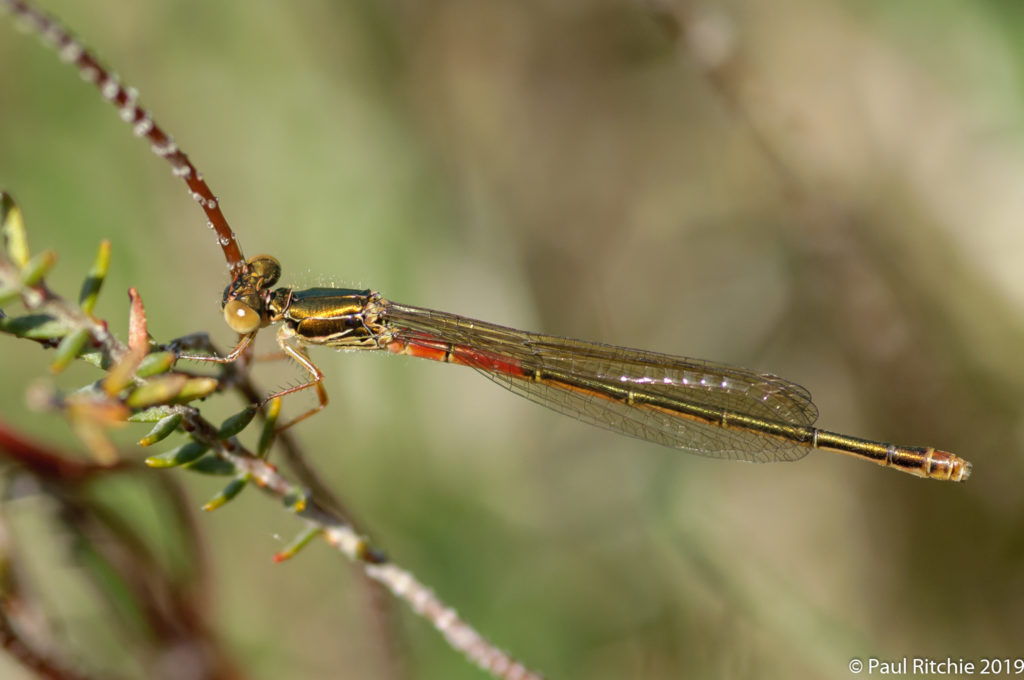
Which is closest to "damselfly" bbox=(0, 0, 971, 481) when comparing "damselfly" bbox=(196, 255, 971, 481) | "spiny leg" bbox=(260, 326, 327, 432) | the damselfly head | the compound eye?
"damselfly" bbox=(196, 255, 971, 481)

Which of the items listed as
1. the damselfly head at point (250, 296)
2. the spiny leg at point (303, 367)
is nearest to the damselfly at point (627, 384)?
the spiny leg at point (303, 367)

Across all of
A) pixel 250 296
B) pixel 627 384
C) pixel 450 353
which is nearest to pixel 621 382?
pixel 627 384

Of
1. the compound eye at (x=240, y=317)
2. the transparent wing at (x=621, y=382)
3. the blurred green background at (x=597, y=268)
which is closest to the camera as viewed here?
the compound eye at (x=240, y=317)

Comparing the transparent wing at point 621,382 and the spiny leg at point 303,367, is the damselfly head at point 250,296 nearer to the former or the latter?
the spiny leg at point 303,367

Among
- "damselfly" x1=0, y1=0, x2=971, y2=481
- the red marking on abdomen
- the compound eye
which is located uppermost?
"damselfly" x1=0, y1=0, x2=971, y2=481

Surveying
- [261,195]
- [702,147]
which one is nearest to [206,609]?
[261,195]

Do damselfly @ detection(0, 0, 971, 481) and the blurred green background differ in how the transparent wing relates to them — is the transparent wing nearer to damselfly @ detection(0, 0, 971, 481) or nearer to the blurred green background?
damselfly @ detection(0, 0, 971, 481)
